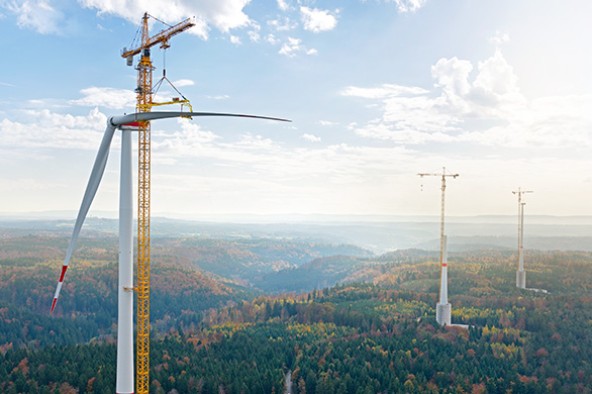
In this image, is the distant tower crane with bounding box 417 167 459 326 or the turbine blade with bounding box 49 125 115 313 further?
the distant tower crane with bounding box 417 167 459 326

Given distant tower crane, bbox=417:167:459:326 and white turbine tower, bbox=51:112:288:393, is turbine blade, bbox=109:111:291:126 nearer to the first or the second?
white turbine tower, bbox=51:112:288:393

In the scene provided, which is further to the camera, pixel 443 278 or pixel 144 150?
pixel 443 278

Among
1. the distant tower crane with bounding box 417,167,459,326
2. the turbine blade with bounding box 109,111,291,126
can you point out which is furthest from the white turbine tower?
the distant tower crane with bounding box 417,167,459,326

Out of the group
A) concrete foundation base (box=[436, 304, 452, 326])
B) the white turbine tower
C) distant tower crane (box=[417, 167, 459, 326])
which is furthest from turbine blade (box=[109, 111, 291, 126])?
concrete foundation base (box=[436, 304, 452, 326])

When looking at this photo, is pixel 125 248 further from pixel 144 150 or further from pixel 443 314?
pixel 443 314

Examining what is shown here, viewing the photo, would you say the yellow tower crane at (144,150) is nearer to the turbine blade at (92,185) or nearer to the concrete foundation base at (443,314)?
the turbine blade at (92,185)

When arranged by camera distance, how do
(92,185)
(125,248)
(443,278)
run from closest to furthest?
(125,248)
(92,185)
(443,278)

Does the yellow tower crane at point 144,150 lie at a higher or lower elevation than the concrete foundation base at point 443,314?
higher

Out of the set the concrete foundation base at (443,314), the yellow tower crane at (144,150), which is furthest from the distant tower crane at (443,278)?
the yellow tower crane at (144,150)

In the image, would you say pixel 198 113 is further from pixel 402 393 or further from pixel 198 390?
pixel 402 393

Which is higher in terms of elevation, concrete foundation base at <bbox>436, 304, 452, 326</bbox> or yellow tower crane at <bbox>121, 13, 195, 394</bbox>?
yellow tower crane at <bbox>121, 13, 195, 394</bbox>

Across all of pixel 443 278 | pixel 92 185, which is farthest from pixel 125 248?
pixel 443 278
